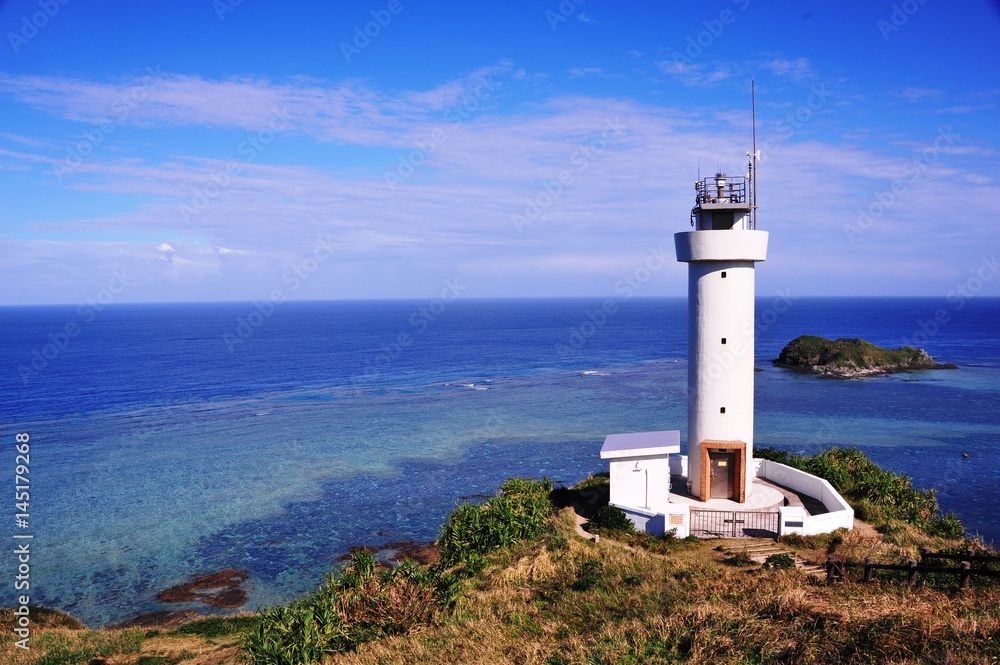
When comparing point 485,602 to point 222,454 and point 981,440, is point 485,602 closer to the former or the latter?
point 222,454

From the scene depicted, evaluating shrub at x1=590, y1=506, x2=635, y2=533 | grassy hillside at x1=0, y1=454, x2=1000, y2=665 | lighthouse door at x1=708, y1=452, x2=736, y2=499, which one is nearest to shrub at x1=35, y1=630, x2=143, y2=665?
grassy hillside at x1=0, y1=454, x2=1000, y2=665

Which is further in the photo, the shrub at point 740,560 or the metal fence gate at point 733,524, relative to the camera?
the metal fence gate at point 733,524

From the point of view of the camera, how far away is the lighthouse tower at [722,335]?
2019 cm

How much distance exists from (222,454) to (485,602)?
1260 inches

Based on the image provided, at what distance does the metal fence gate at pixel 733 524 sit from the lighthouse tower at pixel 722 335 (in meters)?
1.52

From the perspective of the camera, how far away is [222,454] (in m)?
40.8

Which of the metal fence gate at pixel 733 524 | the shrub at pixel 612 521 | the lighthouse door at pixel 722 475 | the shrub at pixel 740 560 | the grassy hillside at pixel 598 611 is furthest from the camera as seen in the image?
the lighthouse door at pixel 722 475

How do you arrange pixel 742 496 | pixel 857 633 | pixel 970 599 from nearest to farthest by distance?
pixel 857 633 < pixel 970 599 < pixel 742 496

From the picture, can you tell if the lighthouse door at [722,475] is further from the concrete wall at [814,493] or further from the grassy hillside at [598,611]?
the grassy hillside at [598,611]

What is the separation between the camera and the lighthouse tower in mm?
20188

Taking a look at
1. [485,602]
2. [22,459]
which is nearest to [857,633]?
[485,602]

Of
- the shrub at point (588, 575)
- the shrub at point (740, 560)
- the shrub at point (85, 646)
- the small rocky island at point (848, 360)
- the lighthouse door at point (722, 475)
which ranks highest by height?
the small rocky island at point (848, 360)

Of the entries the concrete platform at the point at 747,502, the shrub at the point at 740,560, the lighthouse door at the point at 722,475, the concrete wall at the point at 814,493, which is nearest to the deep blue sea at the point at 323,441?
the concrete wall at the point at 814,493

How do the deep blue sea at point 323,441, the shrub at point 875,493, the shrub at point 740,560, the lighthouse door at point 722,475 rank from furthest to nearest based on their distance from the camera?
the deep blue sea at point 323,441 → the lighthouse door at point 722,475 → the shrub at point 875,493 → the shrub at point 740,560
